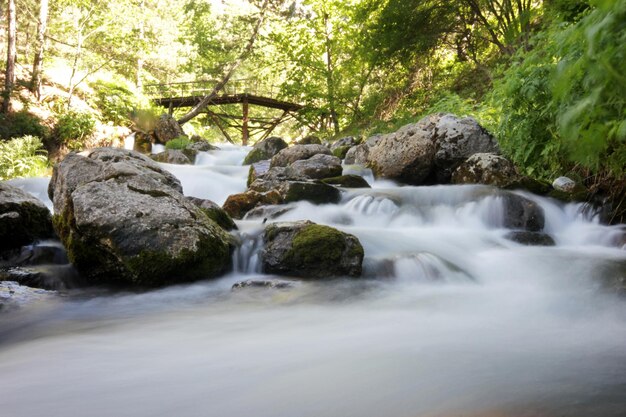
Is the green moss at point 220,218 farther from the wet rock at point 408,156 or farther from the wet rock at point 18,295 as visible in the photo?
the wet rock at point 408,156

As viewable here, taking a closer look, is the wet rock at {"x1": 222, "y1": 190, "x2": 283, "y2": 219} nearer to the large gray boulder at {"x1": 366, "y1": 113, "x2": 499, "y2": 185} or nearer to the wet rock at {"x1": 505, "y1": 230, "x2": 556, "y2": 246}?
the large gray boulder at {"x1": 366, "y1": 113, "x2": 499, "y2": 185}

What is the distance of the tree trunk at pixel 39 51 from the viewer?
14.5 m

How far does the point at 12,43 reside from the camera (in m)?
14.0

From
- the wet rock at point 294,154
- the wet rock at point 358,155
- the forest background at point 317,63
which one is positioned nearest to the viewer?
the forest background at point 317,63

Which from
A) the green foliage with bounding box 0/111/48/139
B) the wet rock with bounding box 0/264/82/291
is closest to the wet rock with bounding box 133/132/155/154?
the green foliage with bounding box 0/111/48/139

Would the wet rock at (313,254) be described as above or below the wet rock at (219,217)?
Answer: below

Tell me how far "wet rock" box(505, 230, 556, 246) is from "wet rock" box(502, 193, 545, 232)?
0.33 metres

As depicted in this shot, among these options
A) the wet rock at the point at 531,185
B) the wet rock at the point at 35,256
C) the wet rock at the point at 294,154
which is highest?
the wet rock at the point at 294,154

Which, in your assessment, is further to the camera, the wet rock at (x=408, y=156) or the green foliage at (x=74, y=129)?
the green foliage at (x=74, y=129)

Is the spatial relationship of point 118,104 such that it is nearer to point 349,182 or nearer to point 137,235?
point 349,182

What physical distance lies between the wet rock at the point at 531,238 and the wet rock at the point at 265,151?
10.0 meters

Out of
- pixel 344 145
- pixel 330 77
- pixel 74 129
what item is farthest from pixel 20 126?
pixel 330 77

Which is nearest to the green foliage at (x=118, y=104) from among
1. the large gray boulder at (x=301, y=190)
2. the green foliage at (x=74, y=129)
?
the green foliage at (x=74, y=129)

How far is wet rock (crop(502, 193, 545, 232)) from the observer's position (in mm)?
6453
